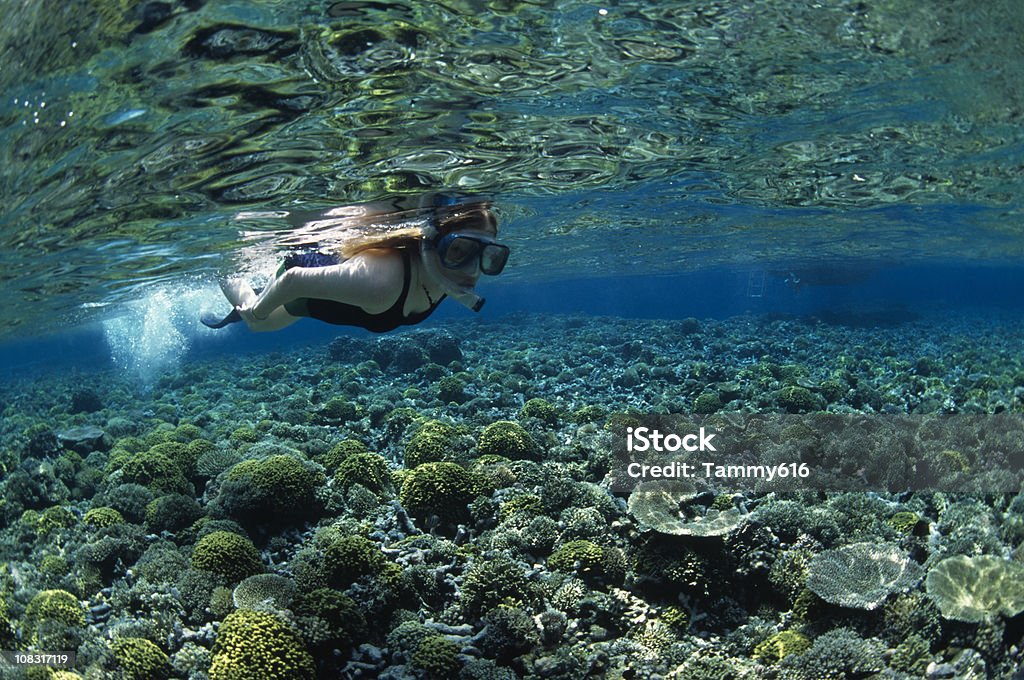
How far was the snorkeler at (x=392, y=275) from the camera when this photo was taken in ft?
17.0

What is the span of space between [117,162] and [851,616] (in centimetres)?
1182

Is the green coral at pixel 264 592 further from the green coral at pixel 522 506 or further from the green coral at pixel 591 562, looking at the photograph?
the green coral at pixel 591 562

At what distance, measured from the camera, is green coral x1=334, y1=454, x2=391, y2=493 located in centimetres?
905

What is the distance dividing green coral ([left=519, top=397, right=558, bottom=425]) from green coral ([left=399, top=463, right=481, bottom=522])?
4.79m

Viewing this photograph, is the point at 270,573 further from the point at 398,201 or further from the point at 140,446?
the point at 398,201

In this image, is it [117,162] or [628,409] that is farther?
[628,409]

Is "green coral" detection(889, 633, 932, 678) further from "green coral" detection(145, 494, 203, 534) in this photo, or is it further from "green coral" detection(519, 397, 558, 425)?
"green coral" detection(145, 494, 203, 534)

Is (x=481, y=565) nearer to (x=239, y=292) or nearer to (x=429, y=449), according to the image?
(x=429, y=449)

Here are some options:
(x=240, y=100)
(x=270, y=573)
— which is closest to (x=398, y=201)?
(x=240, y=100)

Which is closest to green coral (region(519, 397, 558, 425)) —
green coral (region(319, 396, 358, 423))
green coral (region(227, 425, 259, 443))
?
green coral (region(319, 396, 358, 423))

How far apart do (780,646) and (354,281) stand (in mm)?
5644

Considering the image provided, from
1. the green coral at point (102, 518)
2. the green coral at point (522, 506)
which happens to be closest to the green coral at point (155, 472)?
the green coral at point (102, 518)

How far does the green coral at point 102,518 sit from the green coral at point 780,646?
8.72 metres

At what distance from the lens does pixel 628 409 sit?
48.2ft
